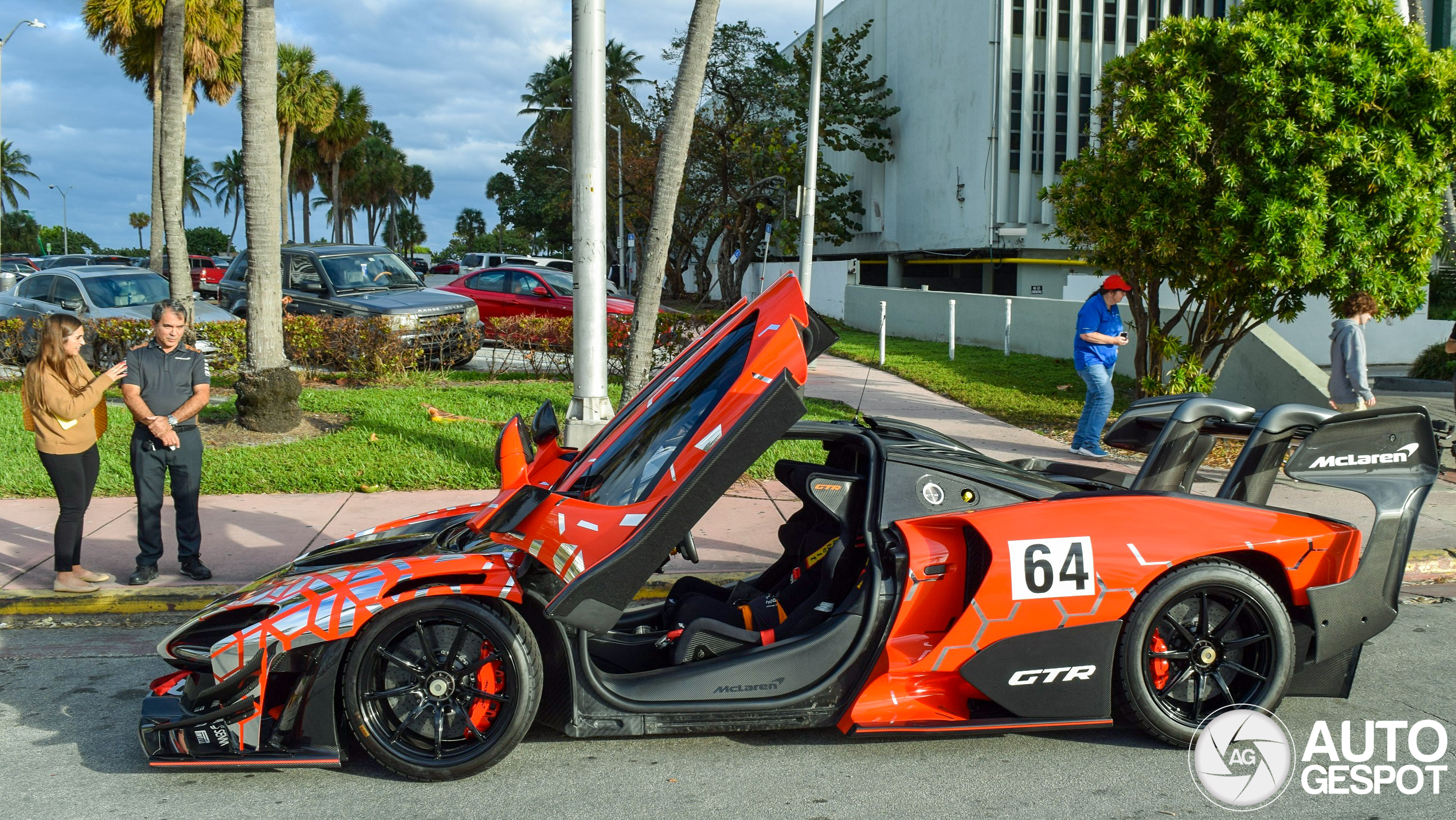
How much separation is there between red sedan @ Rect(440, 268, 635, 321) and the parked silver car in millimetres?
4310

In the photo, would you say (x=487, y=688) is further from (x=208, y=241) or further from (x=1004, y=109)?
(x=208, y=241)

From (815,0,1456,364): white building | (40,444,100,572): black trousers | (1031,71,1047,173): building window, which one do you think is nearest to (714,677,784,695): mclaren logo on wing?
(40,444,100,572): black trousers

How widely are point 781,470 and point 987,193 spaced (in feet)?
99.2

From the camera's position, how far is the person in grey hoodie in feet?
27.8

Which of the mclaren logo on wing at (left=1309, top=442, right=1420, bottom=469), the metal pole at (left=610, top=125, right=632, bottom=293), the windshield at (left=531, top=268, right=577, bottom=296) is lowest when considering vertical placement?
the mclaren logo on wing at (left=1309, top=442, right=1420, bottom=469)

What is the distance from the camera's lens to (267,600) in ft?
12.1

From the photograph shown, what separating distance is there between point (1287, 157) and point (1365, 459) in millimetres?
6497

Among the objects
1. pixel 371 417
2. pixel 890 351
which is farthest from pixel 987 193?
pixel 371 417

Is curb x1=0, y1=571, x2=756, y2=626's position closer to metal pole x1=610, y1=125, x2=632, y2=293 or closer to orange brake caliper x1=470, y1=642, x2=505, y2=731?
orange brake caliper x1=470, y1=642, x2=505, y2=731

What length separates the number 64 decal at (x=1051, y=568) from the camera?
3598 mm

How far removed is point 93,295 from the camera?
49.1 ft

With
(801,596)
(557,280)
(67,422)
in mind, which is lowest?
(801,596)

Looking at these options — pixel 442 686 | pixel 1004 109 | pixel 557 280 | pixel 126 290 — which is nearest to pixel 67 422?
pixel 442 686

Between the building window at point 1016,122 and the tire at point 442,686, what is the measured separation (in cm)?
3199
